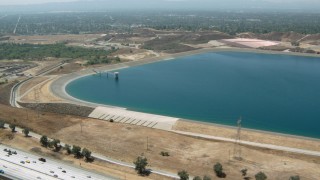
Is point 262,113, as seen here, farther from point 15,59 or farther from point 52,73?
point 15,59

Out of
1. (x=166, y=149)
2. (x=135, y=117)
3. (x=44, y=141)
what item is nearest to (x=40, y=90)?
(x=135, y=117)

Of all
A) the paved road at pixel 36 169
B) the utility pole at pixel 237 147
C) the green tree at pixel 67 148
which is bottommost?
the utility pole at pixel 237 147

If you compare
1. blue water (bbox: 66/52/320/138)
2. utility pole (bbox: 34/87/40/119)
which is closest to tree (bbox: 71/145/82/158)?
utility pole (bbox: 34/87/40/119)

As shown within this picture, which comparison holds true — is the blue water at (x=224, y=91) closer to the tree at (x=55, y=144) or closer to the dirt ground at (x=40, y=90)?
the dirt ground at (x=40, y=90)

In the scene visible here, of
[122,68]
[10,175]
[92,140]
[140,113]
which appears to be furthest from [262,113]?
[122,68]

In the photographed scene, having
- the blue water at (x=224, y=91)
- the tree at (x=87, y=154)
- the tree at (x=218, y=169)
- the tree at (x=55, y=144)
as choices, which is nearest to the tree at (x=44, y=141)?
the tree at (x=55, y=144)
